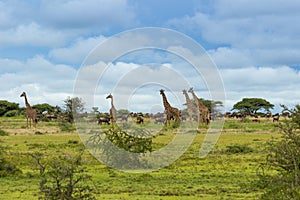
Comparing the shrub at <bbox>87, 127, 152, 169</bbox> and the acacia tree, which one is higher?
the acacia tree

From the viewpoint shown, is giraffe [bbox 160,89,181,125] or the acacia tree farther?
the acacia tree

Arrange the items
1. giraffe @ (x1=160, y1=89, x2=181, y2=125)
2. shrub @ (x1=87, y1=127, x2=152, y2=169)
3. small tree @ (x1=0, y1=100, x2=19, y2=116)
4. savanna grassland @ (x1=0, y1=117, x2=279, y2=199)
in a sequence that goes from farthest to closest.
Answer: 1. small tree @ (x1=0, y1=100, x2=19, y2=116)
2. giraffe @ (x1=160, y1=89, x2=181, y2=125)
3. shrub @ (x1=87, y1=127, x2=152, y2=169)
4. savanna grassland @ (x1=0, y1=117, x2=279, y2=199)

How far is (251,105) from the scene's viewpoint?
71062 mm

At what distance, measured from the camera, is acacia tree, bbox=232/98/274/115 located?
2768 inches

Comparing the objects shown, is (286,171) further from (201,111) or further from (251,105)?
(251,105)

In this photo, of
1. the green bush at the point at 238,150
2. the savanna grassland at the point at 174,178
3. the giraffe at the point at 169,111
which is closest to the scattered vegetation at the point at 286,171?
the savanna grassland at the point at 174,178

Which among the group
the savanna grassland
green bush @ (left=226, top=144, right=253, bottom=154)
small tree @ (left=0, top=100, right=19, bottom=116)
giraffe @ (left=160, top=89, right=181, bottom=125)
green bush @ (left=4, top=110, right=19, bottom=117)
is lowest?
the savanna grassland

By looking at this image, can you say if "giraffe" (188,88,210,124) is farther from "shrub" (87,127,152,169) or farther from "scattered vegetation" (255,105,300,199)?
"scattered vegetation" (255,105,300,199)

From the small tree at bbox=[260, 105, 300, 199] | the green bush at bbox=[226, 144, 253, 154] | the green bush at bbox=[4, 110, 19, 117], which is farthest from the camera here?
the green bush at bbox=[4, 110, 19, 117]

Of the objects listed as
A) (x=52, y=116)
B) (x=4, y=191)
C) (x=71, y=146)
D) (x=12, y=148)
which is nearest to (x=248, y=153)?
(x=71, y=146)

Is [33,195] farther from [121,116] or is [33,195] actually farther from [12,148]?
[121,116]

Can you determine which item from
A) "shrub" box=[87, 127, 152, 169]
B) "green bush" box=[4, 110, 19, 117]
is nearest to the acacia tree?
"green bush" box=[4, 110, 19, 117]

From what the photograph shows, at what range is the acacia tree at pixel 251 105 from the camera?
70.3m

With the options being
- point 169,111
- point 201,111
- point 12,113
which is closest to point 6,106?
point 12,113
